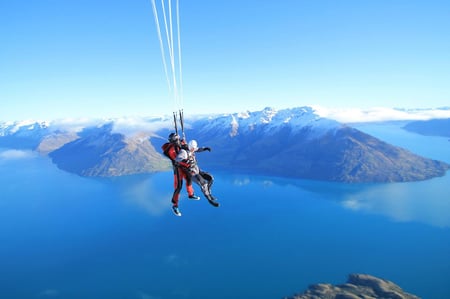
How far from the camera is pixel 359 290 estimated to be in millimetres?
60625

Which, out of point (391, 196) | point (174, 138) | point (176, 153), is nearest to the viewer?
point (174, 138)

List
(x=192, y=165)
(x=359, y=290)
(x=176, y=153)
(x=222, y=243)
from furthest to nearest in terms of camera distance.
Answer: (x=222, y=243)
(x=359, y=290)
(x=192, y=165)
(x=176, y=153)

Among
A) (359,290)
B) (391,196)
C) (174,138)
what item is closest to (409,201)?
(391,196)

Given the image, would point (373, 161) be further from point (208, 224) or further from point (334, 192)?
point (208, 224)

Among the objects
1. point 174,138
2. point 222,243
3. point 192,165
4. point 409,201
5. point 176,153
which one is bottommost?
point 409,201

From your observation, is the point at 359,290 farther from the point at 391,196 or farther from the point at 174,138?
the point at 391,196

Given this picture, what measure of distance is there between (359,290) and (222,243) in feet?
116

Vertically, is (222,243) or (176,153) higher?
(176,153)

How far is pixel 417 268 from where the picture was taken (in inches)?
2753

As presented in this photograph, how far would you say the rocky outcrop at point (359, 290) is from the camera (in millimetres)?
58406

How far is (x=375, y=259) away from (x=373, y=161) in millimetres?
131580

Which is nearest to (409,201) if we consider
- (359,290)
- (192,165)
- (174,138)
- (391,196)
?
(391,196)

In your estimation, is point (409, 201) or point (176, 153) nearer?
point (176, 153)

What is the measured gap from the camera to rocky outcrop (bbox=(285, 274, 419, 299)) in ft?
192
